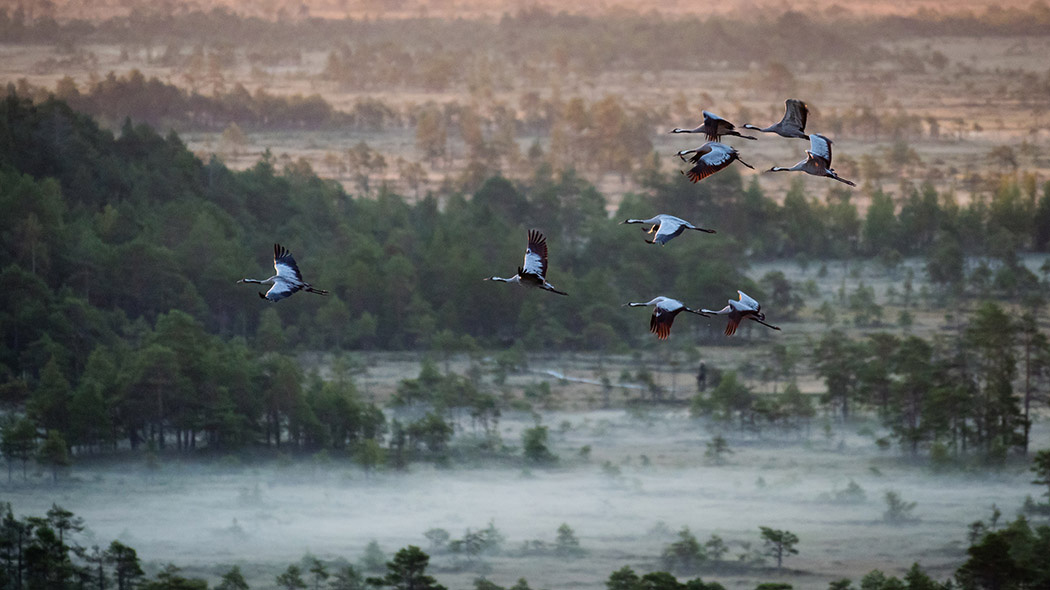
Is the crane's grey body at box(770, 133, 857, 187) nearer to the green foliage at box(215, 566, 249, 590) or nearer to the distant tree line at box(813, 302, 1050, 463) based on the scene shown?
the green foliage at box(215, 566, 249, 590)

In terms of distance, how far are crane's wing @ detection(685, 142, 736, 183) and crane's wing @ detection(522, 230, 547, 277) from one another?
197 cm

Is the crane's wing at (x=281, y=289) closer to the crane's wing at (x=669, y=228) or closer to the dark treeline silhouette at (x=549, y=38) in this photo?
the crane's wing at (x=669, y=228)

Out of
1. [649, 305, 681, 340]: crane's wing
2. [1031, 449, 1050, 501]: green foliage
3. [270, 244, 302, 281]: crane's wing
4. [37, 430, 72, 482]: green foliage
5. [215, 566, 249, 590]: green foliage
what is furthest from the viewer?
[37, 430, 72, 482]: green foliage

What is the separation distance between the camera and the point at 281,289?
73.5 ft

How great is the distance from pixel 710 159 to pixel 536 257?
241 centimetres

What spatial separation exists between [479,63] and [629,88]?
13.5 metres

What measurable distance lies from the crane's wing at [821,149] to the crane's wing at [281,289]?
662 cm

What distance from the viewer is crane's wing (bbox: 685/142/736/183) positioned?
20328mm

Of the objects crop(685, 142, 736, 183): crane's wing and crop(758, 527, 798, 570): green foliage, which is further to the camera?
crop(758, 527, 798, 570): green foliage

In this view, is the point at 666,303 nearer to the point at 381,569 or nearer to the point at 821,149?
Answer: the point at 821,149

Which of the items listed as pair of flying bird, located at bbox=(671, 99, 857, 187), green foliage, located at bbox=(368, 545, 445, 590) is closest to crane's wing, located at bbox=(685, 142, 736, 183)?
pair of flying bird, located at bbox=(671, 99, 857, 187)

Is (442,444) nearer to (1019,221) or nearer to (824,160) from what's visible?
(824,160)

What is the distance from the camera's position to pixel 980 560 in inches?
1277

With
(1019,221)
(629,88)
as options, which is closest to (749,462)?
(1019,221)
